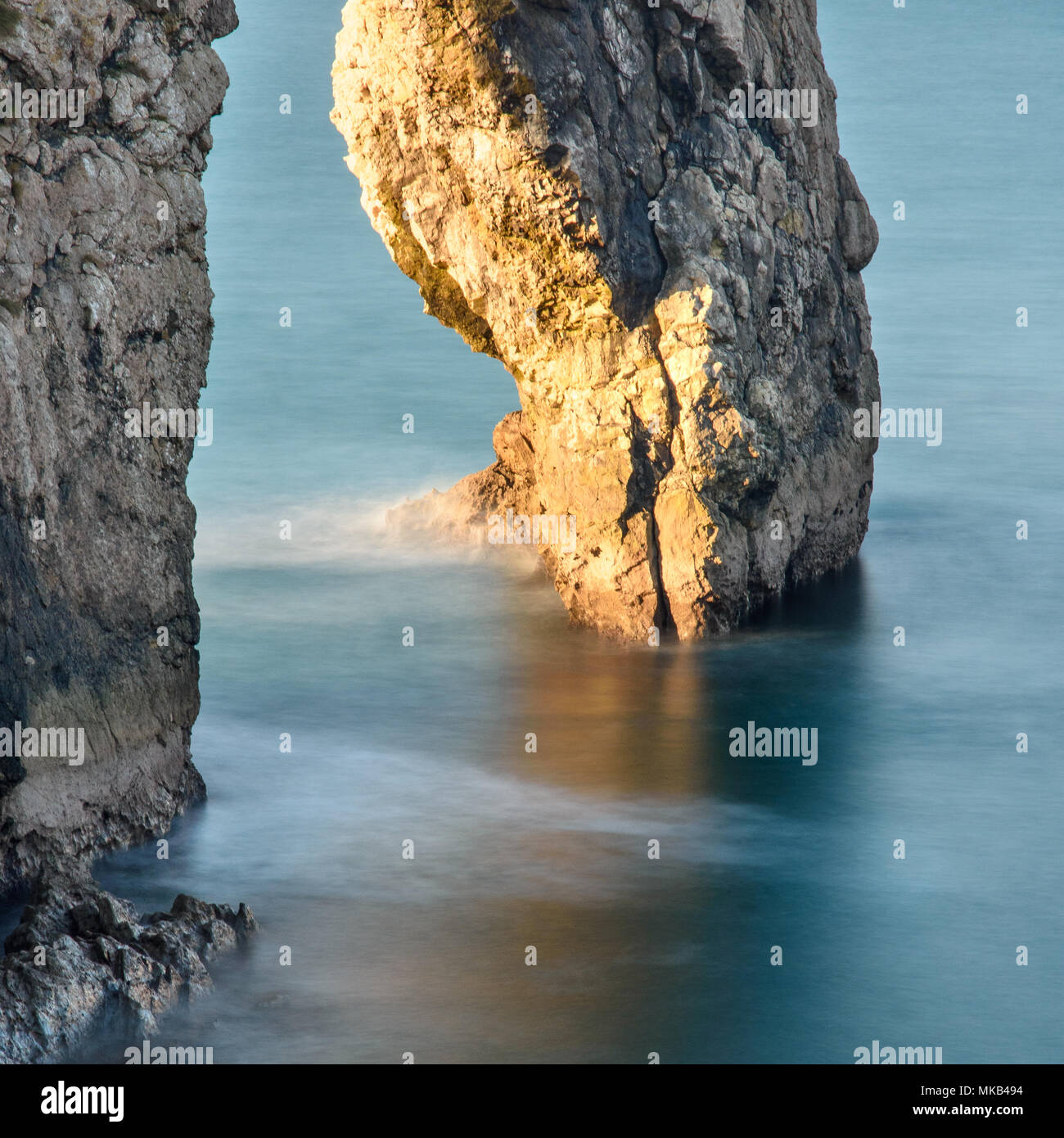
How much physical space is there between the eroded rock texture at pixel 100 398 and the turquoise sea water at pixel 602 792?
980 millimetres

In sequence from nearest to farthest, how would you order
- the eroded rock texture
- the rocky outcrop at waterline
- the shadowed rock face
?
the rocky outcrop at waterline → the eroded rock texture → the shadowed rock face

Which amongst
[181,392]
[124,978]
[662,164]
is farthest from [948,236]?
[124,978]

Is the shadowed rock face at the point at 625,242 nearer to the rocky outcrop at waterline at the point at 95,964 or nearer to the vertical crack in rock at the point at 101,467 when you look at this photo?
the vertical crack in rock at the point at 101,467

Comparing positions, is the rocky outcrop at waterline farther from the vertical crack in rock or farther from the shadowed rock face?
the shadowed rock face

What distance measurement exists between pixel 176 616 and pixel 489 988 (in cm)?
442

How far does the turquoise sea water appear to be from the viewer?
12.5 metres

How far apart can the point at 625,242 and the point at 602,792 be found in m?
6.01

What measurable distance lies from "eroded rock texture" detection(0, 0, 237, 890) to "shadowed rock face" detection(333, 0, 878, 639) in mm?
3958

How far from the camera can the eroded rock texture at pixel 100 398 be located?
13.2 metres

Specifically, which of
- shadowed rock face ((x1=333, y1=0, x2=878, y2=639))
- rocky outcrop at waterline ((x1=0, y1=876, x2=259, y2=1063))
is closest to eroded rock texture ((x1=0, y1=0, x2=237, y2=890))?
rocky outcrop at waterline ((x1=0, y1=876, x2=259, y2=1063))

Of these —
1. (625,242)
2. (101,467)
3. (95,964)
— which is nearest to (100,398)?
(101,467)

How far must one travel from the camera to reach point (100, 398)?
46.1 feet

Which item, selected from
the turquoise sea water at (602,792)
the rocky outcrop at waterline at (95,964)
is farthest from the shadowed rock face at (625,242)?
the rocky outcrop at waterline at (95,964)

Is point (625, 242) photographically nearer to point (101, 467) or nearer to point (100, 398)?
point (100, 398)
